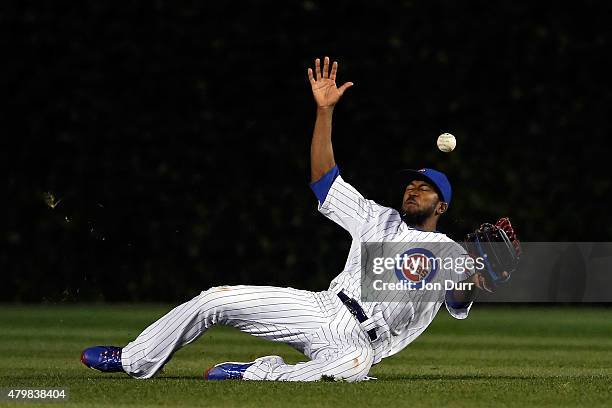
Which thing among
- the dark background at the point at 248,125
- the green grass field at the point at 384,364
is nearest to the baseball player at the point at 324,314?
the green grass field at the point at 384,364

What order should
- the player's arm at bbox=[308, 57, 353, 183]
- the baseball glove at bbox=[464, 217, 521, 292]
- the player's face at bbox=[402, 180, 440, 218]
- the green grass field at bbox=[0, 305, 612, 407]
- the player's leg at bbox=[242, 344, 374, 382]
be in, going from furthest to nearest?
the player's face at bbox=[402, 180, 440, 218] < the baseball glove at bbox=[464, 217, 521, 292] < the player's arm at bbox=[308, 57, 353, 183] < the player's leg at bbox=[242, 344, 374, 382] < the green grass field at bbox=[0, 305, 612, 407]

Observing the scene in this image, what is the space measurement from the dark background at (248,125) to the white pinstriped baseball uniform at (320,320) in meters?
6.17

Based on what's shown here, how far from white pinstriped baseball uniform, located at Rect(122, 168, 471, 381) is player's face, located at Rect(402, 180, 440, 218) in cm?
10

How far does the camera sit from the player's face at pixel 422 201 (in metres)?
7.61

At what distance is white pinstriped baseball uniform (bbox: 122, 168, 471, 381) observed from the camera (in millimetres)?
7234

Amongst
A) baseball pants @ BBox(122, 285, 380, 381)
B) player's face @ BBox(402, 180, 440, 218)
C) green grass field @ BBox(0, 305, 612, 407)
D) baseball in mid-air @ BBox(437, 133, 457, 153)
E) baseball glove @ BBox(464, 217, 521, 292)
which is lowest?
green grass field @ BBox(0, 305, 612, 407)

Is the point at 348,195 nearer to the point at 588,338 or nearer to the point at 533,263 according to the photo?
the point at 588,338

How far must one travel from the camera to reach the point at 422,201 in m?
7.61

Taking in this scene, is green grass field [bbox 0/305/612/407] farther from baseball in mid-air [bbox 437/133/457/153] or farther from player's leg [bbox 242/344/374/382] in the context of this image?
baseball in mid-air [bbox 437/133/457/153]

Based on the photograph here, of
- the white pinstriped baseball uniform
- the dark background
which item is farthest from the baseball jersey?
the dark background

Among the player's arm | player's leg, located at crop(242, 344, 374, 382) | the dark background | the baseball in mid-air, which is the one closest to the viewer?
player's leg, located at crop(242, 344, 374, 382)

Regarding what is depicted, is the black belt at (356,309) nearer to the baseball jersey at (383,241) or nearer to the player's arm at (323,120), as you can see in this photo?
the baseball jersey at (383,241)

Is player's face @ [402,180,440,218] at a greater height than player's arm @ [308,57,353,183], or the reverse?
player's arm @ [308,57,353,183]

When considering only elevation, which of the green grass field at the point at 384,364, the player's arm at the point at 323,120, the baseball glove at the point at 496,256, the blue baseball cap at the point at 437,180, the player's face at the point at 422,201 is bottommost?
the green grass field at the point at 384,364
